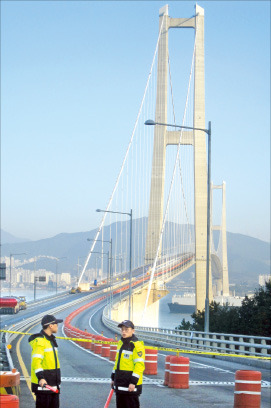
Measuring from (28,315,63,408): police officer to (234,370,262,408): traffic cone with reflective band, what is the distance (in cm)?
473

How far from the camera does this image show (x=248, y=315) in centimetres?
4600

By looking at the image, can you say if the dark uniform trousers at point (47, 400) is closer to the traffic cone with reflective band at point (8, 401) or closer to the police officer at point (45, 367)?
the police officer at point (45, 367)

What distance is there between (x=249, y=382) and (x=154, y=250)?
6284 cm

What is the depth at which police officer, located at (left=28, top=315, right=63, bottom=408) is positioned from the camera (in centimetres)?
916

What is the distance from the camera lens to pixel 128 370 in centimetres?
943

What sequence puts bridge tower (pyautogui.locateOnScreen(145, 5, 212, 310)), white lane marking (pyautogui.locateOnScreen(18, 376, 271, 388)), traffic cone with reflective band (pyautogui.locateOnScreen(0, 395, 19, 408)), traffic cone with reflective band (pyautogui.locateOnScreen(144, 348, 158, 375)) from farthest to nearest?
bridge tower (pyautogui.locateOnScreen(145, 5, 212, 310)) → traffic cone with reflective band (pyautogui.locateOnScreen(144, 348, 158, 375)) → white lane marking (pyautogui.locateOnScreen(18, 376, 271, 388)) → traffic cone with reflective band (pyautogui.locateOnScreen(0, 395, 19, 408))

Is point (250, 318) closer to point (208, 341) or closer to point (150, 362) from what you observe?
point (208, 341)

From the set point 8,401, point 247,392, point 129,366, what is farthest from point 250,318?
point 8,401

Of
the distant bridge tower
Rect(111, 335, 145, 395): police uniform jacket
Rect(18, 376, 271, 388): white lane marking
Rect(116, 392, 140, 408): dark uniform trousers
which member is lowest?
Rect(18, 376, 271, 388): white lane marking

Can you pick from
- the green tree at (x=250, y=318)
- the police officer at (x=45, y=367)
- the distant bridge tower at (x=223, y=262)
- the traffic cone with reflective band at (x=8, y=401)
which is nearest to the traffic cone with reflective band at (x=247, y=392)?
the police officer at (x=45, y=367)

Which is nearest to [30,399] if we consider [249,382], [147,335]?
[249,382]

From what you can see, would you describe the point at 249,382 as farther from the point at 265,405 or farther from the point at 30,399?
the point at 30,399

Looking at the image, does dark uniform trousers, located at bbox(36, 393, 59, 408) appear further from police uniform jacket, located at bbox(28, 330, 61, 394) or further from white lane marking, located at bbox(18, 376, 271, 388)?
white lane marking, located at bbox(18, 376, 271, 388)

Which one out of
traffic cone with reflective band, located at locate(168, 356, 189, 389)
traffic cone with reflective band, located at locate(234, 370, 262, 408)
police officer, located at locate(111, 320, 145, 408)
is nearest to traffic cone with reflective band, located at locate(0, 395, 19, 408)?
police officer, located at locate(111, 320, 145, 408)
